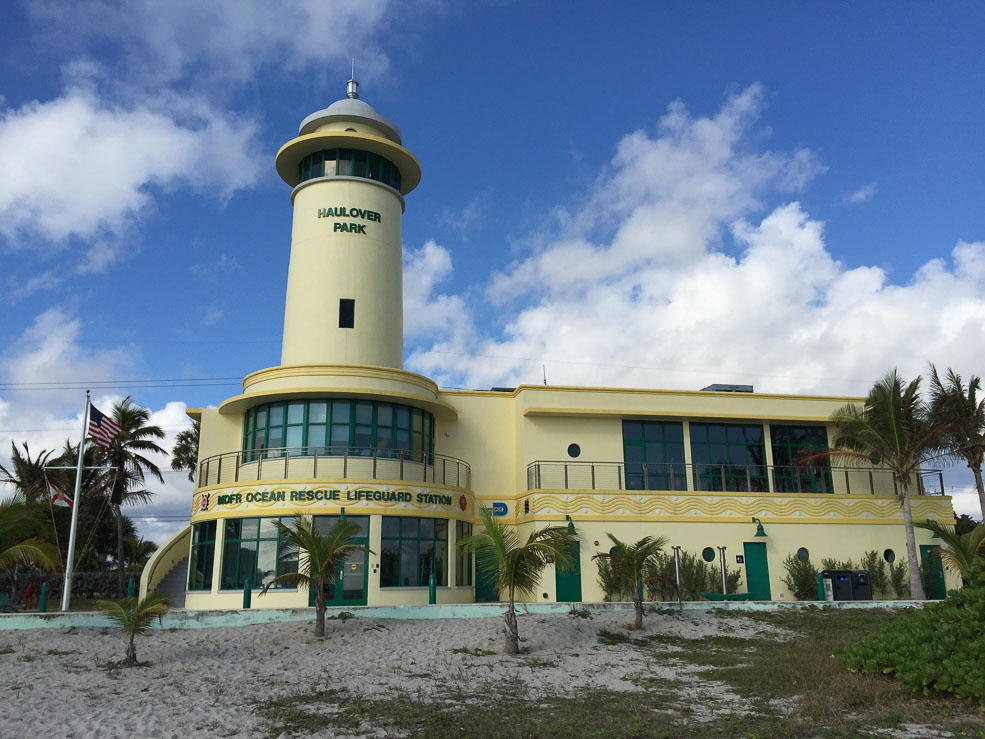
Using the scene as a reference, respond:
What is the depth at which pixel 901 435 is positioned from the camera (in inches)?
957

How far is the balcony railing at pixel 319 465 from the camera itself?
22.2 metres

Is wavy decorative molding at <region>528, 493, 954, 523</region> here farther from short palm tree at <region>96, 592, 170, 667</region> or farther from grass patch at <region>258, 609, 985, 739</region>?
short palm tree at <region>96, 592, 170, 667</region>

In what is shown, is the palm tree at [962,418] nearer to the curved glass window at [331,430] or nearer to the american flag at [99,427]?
the curved glass window at [331,430]

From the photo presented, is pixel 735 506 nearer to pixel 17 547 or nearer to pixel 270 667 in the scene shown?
pixel 270 667

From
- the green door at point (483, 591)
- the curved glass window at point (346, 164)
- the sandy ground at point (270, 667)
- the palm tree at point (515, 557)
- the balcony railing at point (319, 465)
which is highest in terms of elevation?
the curved glass window at point (346, 164)

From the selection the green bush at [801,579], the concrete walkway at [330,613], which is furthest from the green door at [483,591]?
the green bush at [801,579]

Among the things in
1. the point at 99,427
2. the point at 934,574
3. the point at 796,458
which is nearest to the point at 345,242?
the point at 99,427

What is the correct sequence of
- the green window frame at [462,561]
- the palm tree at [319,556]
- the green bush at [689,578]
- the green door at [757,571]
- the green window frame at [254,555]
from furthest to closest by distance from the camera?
the green door at [757,571] → the green window frame at [462,561] → the green bush at [689,578] → the green window frame at [254,555] → the palm tree at [319,556]

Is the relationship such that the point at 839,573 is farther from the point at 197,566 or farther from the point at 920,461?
the point at 197,566

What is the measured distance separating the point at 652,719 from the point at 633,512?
568 inches

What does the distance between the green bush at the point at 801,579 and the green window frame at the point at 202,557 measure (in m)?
16.9

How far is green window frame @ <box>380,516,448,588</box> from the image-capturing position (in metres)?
21.8

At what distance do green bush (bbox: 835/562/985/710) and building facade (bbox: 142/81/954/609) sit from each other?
12.2 m

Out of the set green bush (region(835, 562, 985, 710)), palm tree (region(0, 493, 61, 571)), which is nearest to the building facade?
palm tree (region(0, 493, 61, 571))
